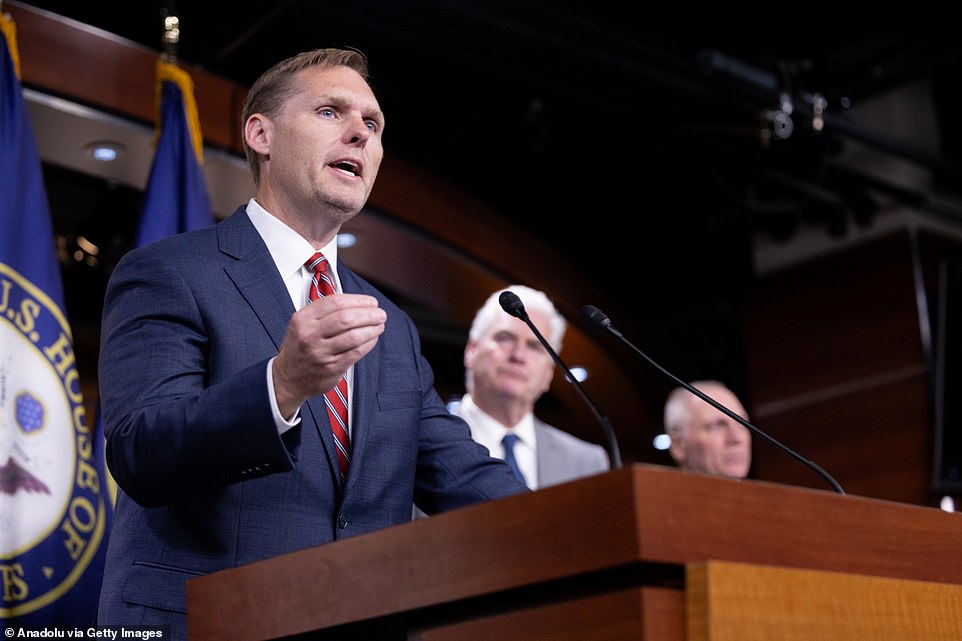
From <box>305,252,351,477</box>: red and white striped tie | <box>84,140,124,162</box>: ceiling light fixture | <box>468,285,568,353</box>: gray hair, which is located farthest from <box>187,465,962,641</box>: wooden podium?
<box>84,140,124,162</box>: ceiling light fixture

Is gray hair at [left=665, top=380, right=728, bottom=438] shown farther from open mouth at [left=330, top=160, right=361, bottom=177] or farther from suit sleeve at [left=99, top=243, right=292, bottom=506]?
suit sleeve at [left=99, top=243, right=292, bottom=506]

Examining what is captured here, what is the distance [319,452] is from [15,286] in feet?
5.60

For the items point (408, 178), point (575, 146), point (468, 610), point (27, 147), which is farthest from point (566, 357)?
point (468, 610)

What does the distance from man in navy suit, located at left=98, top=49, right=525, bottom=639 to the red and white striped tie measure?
0.01 m

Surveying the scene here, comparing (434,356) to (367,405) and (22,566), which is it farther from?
(367,405)

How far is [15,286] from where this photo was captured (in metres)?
3.08

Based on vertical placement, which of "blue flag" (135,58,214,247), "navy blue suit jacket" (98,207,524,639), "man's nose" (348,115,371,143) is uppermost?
"blue flag" (135,58,214,247)

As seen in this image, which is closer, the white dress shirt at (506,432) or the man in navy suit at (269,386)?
the man in navy suit at (269,386)

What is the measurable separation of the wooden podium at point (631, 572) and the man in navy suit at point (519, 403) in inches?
90.8

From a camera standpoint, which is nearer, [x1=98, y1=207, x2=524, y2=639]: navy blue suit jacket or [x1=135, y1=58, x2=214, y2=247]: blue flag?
[x1=98, y1=207, x2=524, y2=639]: navy blue suit jacket

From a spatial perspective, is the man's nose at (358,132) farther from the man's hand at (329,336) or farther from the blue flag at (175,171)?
the blue flag at (175,171)

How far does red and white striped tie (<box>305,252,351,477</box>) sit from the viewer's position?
1738 millimetres

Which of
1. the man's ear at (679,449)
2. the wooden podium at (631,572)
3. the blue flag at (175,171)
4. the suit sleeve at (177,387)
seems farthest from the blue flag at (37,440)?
the man's ear at (679,449)

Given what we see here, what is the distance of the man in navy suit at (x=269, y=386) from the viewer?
1475mm
